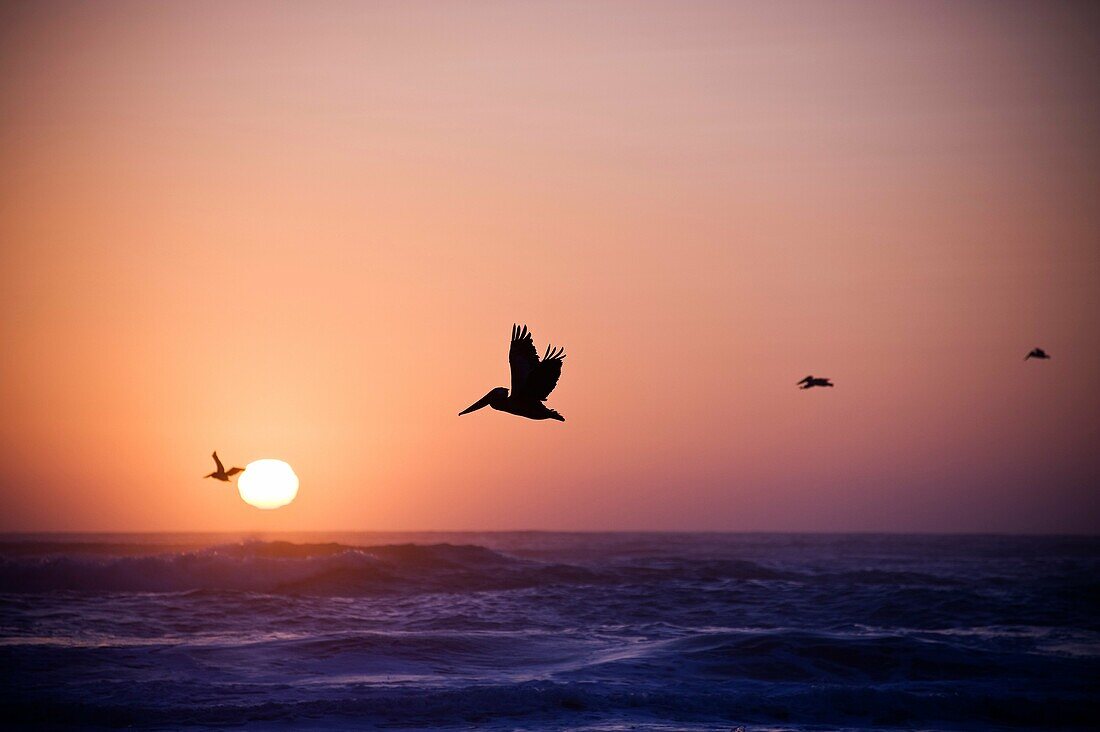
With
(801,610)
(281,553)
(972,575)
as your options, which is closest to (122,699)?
(801,610)

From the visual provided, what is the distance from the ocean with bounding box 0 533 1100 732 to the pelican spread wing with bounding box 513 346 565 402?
6.79 meters

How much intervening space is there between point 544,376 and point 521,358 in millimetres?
305

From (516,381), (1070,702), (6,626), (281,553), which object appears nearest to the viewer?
(516,381)

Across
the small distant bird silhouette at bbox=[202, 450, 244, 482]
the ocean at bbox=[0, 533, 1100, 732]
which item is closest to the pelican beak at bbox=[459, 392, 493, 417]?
the ocean at bbox=[0, 533, 1100, 732]

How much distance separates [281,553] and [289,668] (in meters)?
21.5

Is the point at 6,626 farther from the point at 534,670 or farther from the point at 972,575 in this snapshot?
the point at 972,575

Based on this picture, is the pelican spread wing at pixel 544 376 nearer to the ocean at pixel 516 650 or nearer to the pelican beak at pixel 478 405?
the pelican beak at pixel 478 405

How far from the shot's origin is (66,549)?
50844 mm

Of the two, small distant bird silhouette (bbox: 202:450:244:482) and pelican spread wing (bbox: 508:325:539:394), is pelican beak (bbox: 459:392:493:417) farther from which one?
small distant bird silhouette (bbox: 202:450:244:482)

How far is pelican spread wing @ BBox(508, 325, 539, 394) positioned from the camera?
1091 centimetres

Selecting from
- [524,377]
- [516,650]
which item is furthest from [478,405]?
[516,650]

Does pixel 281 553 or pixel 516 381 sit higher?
pixel 516 381

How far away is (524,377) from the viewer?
11.0 metres

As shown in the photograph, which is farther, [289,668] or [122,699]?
[289,668]
